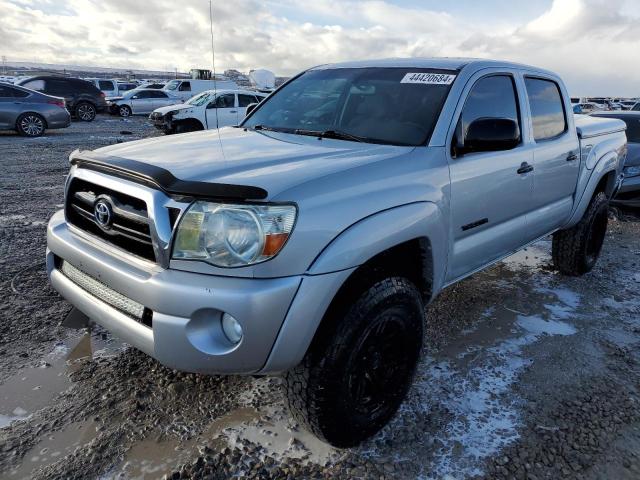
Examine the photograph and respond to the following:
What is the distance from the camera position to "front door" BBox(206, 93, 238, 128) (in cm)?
1419

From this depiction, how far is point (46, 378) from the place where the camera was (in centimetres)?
271

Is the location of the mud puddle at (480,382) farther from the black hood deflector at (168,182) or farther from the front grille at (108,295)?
the black hood deflector at (168,182)

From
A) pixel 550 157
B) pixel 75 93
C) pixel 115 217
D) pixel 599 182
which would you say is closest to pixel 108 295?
pixel 115 217

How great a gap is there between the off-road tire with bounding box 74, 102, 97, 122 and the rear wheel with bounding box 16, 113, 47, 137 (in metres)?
6.17

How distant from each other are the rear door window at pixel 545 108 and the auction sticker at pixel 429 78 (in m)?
0.95

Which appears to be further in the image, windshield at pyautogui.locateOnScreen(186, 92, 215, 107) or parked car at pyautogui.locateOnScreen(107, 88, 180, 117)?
parked car at pyautogui.locateOnScreen(107, 88, 180, 117)

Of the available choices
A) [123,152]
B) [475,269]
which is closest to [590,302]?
[475,269]

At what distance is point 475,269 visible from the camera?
10.1 ft

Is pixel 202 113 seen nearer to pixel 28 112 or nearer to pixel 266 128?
pixel 28 112

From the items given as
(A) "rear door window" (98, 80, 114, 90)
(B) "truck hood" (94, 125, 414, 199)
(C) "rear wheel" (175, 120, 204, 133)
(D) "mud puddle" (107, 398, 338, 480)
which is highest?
(B) "truck hood" (94, 125, 414, 199)

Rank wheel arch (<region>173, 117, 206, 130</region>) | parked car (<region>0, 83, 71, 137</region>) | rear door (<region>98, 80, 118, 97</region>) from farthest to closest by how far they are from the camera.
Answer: rear door (<region>98, 80, 118, 97</region>)
wheel arch (<region>173, 117, 206, 130</region>)
parked car (<region>0, 83, 71, 137</region>)

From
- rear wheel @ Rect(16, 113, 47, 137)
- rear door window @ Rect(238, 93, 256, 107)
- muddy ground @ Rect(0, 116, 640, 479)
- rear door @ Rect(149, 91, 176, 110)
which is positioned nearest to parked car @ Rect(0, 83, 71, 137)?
rear wheel @ Rect(16, 113, 47, 137)

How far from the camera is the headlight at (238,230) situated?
1821 mm

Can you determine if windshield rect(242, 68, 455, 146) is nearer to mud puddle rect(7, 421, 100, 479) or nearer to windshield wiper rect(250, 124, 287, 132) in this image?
windshield wiper rect(250, 124, 287, 132)
